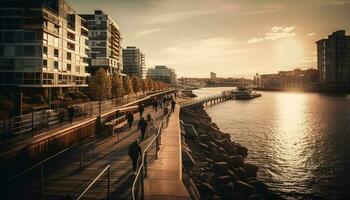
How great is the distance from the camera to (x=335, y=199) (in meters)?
19.6

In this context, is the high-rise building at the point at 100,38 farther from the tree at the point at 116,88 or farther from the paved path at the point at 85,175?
the paved path at the point at 85,175

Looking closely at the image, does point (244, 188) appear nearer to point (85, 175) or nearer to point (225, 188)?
point (225, 188)

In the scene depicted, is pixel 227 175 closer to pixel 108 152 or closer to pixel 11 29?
pixel 108 152

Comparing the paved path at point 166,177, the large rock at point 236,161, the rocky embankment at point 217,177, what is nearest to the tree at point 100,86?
the rocky embankment at point 217,177

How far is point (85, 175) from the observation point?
1223 cm

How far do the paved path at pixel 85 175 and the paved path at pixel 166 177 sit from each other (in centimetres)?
85

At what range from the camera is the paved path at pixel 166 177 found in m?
9.99

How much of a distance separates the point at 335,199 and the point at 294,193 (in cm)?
258

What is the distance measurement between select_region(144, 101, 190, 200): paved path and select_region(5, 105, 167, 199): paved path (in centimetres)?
85

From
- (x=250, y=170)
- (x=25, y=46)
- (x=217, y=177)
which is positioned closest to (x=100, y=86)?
(x=25, y=46)

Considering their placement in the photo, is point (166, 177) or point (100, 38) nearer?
point (166, 177)

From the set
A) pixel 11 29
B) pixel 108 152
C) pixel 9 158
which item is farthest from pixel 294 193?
pixel 11 29

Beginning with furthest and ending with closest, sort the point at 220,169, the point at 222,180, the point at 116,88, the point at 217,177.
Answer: the point at 116,88, the point at 220,169, the point at 217,177, the point at 222,180

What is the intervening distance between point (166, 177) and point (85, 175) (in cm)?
344
